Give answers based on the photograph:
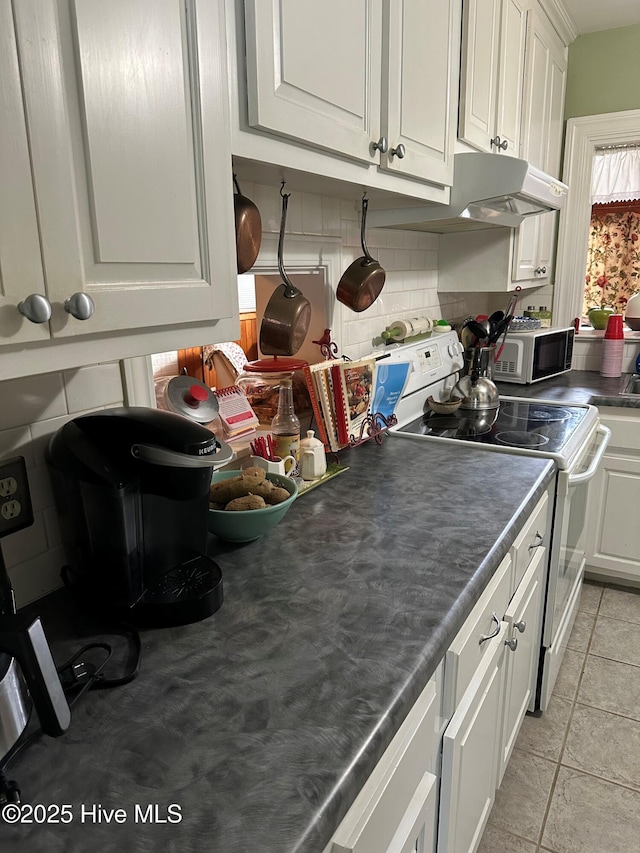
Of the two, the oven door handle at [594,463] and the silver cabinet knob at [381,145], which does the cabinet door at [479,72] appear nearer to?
the silver cabinet knob at [381,145]

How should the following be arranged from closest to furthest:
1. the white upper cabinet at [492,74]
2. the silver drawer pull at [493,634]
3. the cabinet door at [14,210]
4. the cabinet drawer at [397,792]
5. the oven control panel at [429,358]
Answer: the cabinet door at [14,210] → the cabinet drawer at [397,792] → the silver drawer pull at [493,634] → the white upper cabinet at [492,74] → the oven control panel at [429,358]

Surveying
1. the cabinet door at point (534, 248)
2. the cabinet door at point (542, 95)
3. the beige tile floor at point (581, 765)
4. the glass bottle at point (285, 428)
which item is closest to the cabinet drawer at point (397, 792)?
the glass bottle at point (285, 428)

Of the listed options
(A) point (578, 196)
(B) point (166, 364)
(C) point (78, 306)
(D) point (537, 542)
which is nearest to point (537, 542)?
(D) point (537, 542)

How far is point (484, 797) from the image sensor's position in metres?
1.42

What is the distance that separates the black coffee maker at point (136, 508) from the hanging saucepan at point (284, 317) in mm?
569

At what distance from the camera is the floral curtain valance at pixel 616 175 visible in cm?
300

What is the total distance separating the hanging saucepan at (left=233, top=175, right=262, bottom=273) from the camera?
1233mm

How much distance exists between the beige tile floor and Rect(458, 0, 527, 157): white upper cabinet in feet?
6.25

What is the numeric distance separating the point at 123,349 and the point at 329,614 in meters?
0.54

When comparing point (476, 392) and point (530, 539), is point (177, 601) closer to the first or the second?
point (530, 539)

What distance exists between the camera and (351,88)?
4.07ft

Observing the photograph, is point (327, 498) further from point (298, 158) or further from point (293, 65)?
point (293, 65)

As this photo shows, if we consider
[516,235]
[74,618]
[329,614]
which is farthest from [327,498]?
[516,235]

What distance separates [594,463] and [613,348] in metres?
1.25
